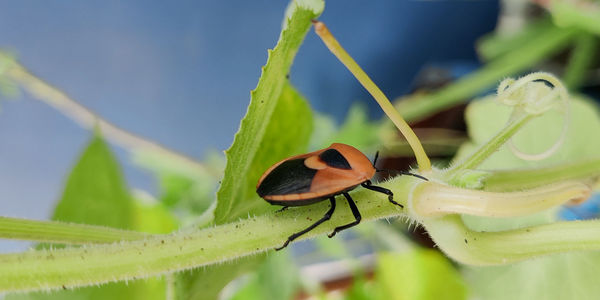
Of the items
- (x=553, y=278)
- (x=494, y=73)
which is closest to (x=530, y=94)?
(x=553, y=278)

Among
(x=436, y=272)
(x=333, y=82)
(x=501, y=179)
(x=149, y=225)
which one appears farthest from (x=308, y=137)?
(x=333, y=82)

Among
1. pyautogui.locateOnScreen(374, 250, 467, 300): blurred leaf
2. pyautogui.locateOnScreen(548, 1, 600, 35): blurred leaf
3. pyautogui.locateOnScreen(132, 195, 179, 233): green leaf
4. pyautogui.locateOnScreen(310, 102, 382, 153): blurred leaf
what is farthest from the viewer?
pyautogui.locateOnScreen(310, 102, 382, 153): blurred leaf

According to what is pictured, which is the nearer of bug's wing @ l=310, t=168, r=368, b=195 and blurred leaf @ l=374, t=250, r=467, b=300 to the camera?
bug's wing @ l=310, t=168, r=368, b=195

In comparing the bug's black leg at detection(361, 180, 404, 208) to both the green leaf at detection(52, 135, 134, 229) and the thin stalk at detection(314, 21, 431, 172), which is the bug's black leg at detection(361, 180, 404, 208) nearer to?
the thin stalk at detection(314, 21, 431, 172)

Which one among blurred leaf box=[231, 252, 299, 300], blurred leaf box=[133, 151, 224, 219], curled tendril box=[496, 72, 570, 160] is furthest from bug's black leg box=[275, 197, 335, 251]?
blurred leaf box=[133, 151, 224, 219]

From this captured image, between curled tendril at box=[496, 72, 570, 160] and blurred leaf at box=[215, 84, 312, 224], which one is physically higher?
blurred leaf at box=[215, 84, 312, 224]
